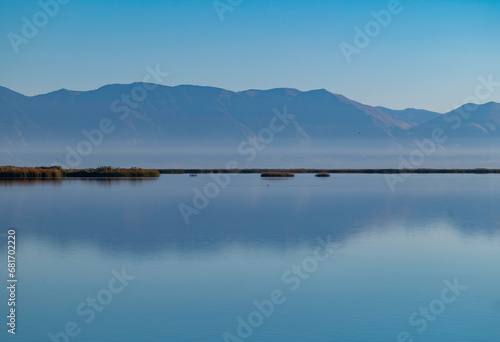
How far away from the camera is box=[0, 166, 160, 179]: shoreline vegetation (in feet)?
193

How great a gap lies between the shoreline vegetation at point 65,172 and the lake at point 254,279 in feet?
128

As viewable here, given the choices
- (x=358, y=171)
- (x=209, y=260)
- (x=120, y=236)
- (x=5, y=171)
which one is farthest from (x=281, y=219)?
(x=358, y=171)

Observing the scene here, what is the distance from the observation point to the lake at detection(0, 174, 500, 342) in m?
9.27

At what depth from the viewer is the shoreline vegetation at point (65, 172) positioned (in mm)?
58875

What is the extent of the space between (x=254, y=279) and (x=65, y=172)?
57.5 m

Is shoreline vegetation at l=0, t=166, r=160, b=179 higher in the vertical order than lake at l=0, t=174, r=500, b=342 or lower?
higher

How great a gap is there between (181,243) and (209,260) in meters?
2.56

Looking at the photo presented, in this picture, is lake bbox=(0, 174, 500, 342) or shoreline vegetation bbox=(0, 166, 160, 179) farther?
shoreline vegetation bbox=(0, 166, 160, 179)

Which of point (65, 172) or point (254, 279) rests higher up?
point (65, 172)

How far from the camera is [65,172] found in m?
66.0

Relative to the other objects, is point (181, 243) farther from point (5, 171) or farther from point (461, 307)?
point (5, 171)

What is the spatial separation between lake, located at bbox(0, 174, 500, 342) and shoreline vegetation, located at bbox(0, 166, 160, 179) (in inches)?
1536

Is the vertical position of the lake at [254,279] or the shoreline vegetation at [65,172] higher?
the shoreline vegetation at [65,172]

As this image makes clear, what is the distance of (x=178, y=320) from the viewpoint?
9531mm
